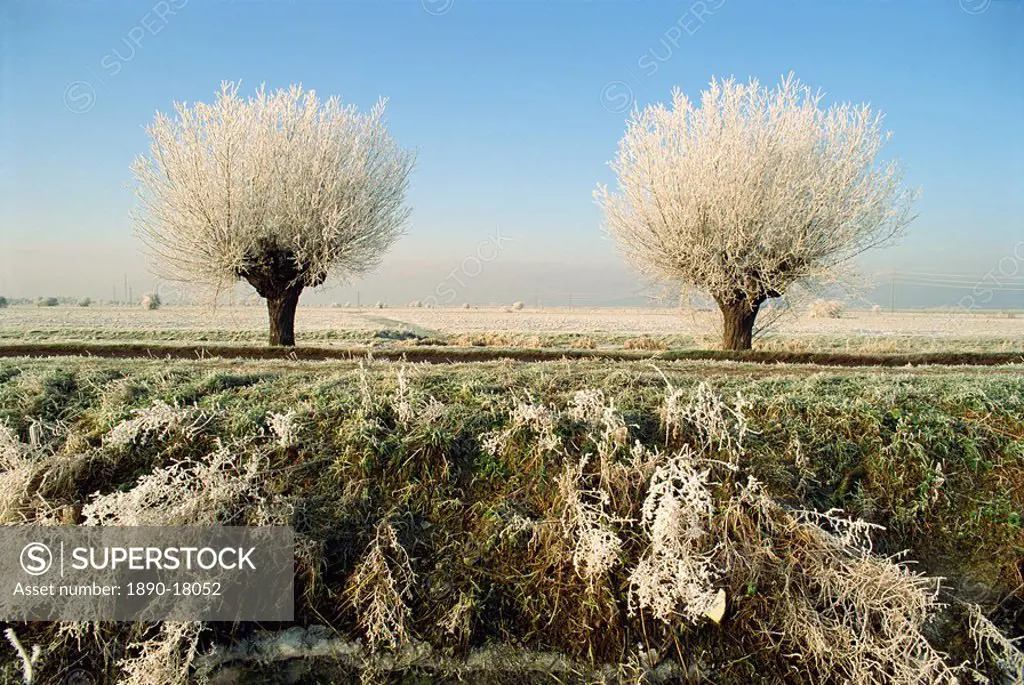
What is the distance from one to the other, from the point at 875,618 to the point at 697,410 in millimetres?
2289

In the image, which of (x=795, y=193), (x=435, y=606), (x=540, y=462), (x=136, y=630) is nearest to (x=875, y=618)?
(x=540, y=462)

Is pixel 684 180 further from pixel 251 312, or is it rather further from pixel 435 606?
pixel 251 312

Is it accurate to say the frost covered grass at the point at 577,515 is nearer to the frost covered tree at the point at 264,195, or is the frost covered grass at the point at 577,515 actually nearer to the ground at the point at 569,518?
the ground at the point at 569,518

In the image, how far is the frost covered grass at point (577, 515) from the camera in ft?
18.6

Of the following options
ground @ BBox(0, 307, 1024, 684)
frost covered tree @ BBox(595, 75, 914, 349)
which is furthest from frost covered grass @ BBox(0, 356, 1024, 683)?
frost covered tree @ BBox(595, 75, 914, 349)

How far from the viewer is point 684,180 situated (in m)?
18.3

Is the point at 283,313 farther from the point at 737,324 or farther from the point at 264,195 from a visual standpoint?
the point at 737,324

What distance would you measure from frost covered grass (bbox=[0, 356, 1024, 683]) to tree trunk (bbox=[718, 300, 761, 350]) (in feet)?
37.1

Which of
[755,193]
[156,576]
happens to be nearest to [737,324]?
[755,193]

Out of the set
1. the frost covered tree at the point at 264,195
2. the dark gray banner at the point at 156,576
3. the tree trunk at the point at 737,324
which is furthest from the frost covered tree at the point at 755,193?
the dark gray banner at the point at 156,576

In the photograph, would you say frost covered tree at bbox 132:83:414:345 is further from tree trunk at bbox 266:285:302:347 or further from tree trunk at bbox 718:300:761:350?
tree trunk at bbox 718:300:761:350

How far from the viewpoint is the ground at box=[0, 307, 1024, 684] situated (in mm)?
5656

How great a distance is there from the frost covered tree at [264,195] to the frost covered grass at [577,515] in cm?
1147

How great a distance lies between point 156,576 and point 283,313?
15.1m
